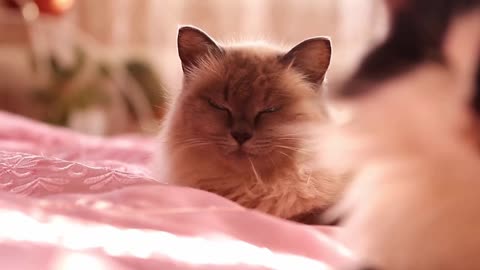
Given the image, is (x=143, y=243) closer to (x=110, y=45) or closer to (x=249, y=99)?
(x=249, y=99)

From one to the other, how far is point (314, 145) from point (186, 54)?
378 mm

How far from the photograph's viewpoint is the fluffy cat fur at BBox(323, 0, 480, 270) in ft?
1.87

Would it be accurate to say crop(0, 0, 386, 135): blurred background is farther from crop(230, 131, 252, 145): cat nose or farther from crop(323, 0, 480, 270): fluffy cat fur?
crop(323, 0, 480, 270): fluffy cat fur

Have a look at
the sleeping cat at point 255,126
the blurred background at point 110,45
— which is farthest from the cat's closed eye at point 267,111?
the blurred background at point 110,45

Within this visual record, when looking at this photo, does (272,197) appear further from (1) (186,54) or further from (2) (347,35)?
(2) (347,35)

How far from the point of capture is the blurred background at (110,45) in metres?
3.00

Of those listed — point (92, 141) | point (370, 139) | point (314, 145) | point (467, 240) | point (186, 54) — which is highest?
point (92, 141)

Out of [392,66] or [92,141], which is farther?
[92,141]

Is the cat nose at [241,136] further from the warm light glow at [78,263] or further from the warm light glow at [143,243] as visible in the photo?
the warm light glow at [78,263]

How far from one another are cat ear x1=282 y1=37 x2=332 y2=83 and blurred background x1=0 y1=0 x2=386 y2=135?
1847 mm

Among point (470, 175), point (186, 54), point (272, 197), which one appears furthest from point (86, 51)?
point (470, 175)

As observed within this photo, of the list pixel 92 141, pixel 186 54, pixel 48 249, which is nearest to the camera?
pixel 48 249

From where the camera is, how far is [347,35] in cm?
284

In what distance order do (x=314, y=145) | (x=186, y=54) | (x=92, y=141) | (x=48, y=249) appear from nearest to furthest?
(x=48, y=249) → (x=314, y=145) → (x=186, y=54) → (x=92, y=141)
